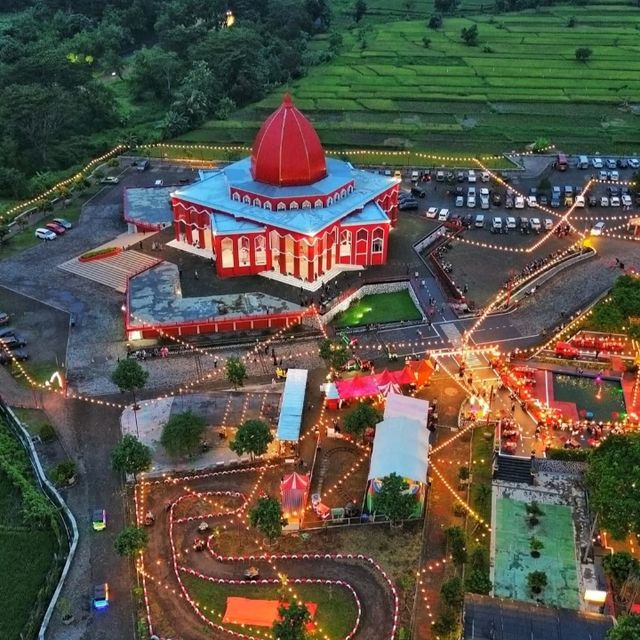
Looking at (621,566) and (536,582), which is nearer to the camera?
(621,566)

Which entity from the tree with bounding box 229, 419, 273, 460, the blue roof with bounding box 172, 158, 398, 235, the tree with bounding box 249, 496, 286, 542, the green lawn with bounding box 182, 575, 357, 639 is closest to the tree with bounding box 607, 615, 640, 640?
the green lawn with bounding box 182, 575, 357, 639

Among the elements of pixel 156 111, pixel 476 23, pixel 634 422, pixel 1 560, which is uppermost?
pixel 476 23

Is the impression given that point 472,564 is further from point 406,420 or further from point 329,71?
point 329,71

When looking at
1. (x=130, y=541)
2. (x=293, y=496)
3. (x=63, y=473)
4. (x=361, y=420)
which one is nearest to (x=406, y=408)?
(x=361, y=420)

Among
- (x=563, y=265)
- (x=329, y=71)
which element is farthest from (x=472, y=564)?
(x=329, y=71)

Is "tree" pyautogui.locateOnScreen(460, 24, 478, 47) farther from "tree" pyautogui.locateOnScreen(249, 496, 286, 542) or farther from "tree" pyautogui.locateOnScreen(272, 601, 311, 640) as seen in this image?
"tree" pyautogui.locateOnScreen(272, 601, 311, 640)

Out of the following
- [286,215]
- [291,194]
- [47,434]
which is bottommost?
[47,434]

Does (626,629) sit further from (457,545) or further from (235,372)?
(235,372)

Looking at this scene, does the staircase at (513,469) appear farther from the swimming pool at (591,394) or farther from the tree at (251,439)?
the tree at (251,439)
